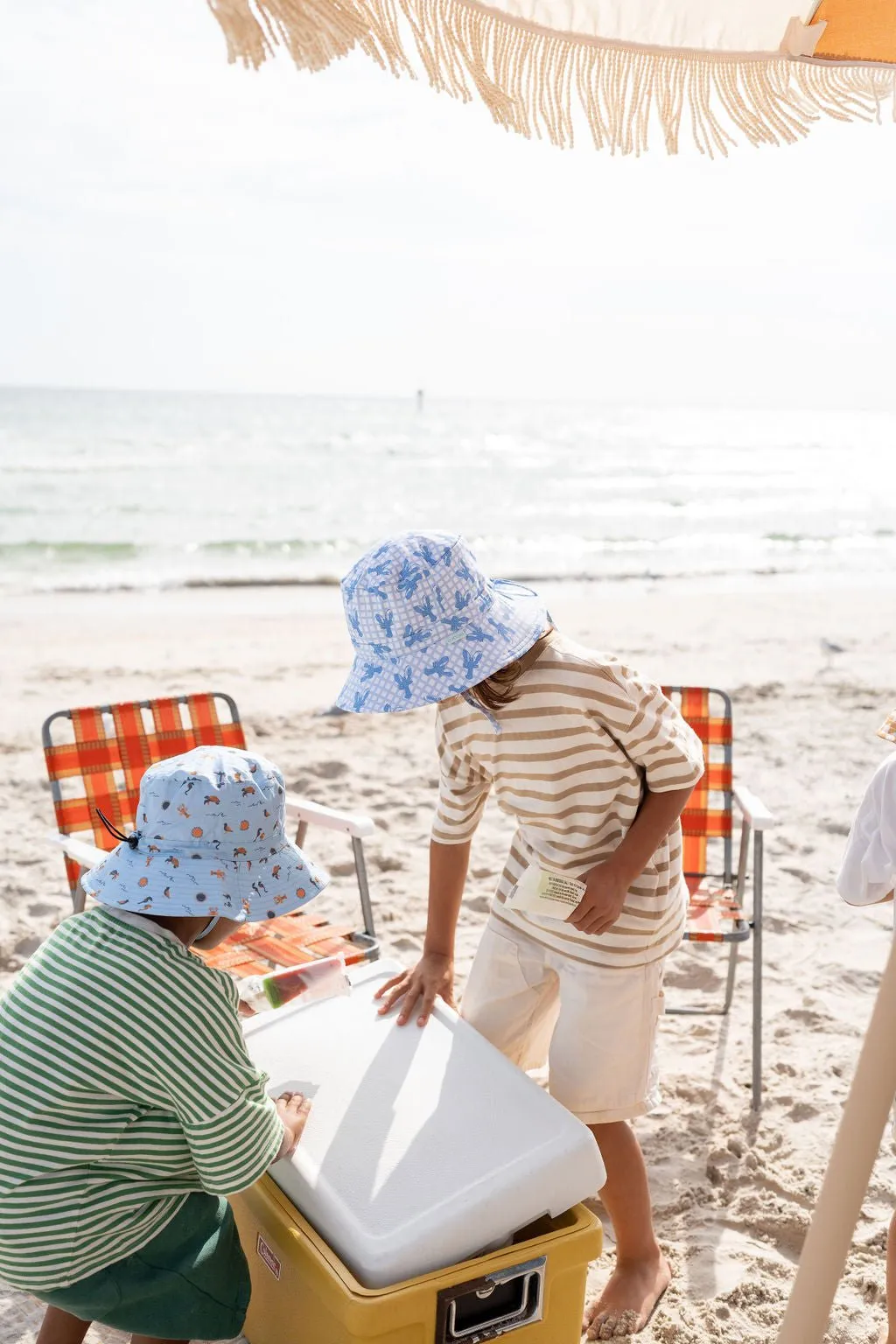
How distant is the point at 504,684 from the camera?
2.16 meters

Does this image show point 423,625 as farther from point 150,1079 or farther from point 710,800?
point 710,800

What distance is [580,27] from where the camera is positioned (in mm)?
1605

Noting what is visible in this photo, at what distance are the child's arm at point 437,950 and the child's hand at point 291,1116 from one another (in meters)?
0.29

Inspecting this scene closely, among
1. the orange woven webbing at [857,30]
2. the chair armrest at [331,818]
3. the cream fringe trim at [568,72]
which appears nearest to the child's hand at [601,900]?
the chair armrest at [331,818]

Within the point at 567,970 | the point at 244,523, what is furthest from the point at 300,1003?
the point at 244,523

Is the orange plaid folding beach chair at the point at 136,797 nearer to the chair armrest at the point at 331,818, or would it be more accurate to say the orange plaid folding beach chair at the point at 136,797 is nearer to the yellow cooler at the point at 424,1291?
the chair armrest at the point at 331,818

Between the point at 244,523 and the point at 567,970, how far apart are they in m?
16.8

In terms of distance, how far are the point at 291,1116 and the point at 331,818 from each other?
4.12 ft

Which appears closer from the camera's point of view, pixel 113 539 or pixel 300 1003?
pixel 300 1003

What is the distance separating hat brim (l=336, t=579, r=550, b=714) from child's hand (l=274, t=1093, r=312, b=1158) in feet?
2.20

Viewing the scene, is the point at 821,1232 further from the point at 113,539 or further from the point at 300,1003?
the point at 113,539

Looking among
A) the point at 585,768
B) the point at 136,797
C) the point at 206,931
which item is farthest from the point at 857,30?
the point at 136,797

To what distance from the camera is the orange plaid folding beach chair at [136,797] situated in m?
2.92

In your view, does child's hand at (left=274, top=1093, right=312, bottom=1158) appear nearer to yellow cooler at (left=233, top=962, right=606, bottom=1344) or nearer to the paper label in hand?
yellow cooler at (left=233, top=962, right=606, bottom=1344)
